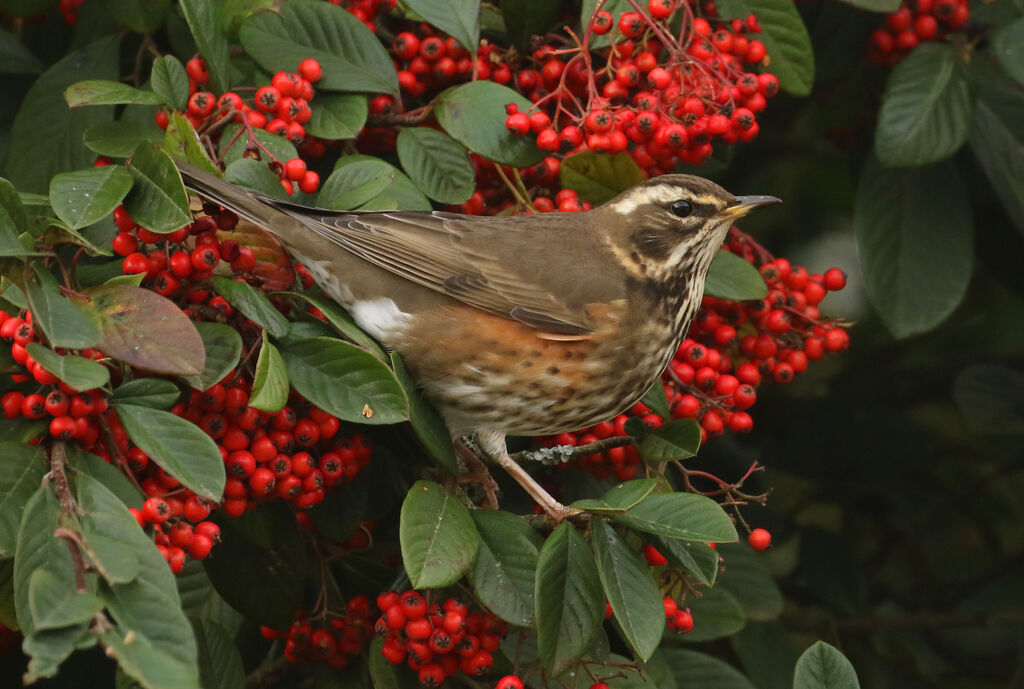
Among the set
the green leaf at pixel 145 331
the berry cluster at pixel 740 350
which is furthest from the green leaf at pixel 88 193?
the berry cluster at pixel 740 350

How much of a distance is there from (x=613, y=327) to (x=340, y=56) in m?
1.08

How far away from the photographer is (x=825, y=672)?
2.44 meters

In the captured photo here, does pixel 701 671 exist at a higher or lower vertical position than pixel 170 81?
lower

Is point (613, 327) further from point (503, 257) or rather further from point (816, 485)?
point (816, 485)

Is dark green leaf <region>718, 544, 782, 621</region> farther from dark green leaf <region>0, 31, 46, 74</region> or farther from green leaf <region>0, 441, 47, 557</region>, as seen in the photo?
dark green leaf <region>0, 31, 46, 74</region>

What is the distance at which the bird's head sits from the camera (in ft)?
10.9

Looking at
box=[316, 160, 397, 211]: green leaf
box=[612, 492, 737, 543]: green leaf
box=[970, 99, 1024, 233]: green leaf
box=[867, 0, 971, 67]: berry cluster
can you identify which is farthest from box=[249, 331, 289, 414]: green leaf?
box=[970, 99, 1024, 233]: green leaf

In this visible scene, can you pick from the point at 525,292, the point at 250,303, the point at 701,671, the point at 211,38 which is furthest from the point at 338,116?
the point at 701,671

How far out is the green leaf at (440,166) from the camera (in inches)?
121

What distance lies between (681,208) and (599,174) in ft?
0.91

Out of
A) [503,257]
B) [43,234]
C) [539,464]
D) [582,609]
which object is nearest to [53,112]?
[43,234]

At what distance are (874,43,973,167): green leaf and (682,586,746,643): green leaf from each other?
55.4 inches

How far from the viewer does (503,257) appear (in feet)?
10.9

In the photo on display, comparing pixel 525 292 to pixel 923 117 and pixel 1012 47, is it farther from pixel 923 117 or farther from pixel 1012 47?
pixel 1012 47
